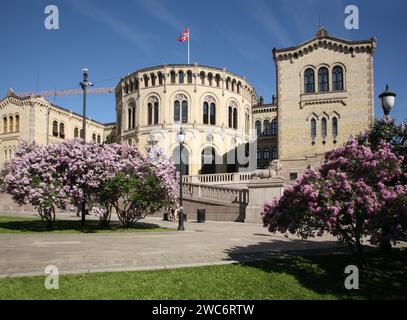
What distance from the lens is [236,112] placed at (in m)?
→ 50.9

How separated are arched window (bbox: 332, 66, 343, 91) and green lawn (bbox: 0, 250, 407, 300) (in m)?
32.2

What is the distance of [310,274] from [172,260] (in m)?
3.55

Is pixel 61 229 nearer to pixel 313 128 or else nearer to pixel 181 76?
pixel 313 128

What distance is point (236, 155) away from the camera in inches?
1959

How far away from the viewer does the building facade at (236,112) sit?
38000mm

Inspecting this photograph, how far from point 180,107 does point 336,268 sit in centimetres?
3960

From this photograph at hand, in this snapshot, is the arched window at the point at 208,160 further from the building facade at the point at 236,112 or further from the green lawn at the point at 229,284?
the green lawn at the point at 229,284

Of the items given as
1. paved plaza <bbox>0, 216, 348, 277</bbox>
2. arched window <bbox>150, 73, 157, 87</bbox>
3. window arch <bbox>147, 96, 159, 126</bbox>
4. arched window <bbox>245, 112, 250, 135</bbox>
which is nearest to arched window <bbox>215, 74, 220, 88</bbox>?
arched window <bbox>245, 112, 250, 135</bbox>

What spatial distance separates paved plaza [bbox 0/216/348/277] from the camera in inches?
345

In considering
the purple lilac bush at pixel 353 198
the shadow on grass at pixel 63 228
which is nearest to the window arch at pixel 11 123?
the shadow on grass at pixel 63 228

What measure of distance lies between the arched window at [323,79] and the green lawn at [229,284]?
32068 millimetres

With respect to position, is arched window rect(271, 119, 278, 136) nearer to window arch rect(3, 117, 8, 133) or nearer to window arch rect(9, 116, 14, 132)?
window arch rect(9, 116, 14, 132)
